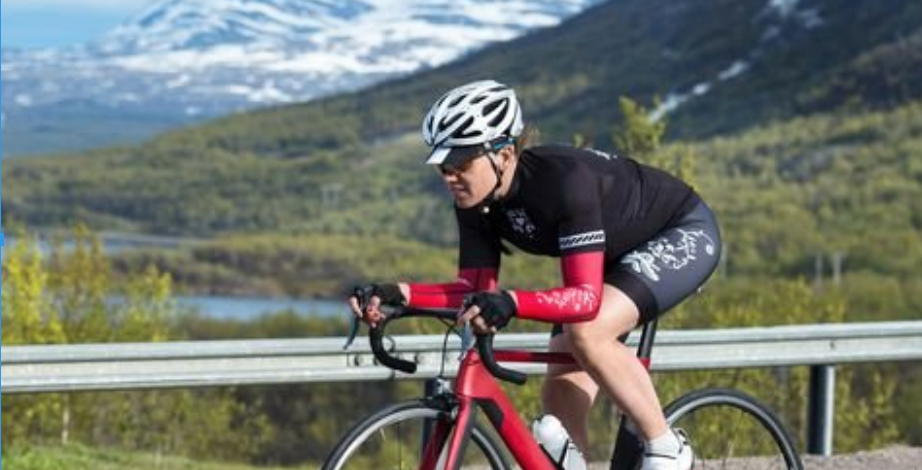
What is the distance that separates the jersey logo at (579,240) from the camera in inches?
188

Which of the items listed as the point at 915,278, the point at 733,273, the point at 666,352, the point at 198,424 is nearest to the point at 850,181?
the point at 733,273

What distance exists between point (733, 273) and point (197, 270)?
6868 centimetres

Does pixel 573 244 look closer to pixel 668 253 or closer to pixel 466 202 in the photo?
pixel 466 202

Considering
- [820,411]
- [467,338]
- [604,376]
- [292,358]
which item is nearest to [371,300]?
[467,338]

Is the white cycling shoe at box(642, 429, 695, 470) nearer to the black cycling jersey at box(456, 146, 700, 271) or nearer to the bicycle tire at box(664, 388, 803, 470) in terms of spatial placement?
the bicycle tire at box(664, 388, 803, 470)

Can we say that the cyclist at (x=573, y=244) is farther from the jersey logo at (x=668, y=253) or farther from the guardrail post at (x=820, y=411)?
the guardrail post at (x=820, y=411)

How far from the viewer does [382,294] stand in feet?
15.9

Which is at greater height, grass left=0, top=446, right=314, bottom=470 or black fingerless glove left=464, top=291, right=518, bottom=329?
grass left=0, top=446, right=314, bottom=470

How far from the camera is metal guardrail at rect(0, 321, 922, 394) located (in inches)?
312

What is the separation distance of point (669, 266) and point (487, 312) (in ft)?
2.94

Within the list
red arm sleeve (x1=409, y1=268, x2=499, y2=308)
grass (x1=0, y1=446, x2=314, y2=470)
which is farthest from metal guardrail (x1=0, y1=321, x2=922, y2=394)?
red arm sleeve (x1=409, y1=268, x2=499, y2=308)

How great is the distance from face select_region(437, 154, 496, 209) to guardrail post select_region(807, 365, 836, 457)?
4605 mm

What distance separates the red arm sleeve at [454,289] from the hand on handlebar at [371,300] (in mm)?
84

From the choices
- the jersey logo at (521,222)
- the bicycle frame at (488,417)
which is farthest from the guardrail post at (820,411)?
the jersey logo at (521,222)
